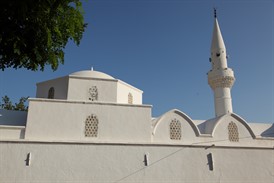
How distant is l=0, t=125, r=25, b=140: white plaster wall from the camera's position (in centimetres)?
1171

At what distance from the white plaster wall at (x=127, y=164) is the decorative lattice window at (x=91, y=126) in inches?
24.0

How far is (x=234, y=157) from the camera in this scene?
13.8 m

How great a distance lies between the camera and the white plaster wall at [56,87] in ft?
46.1

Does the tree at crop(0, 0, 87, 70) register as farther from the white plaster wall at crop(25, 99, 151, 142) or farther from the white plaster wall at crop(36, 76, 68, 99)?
the white plaster wall at crop(36, 76, 68, 99)

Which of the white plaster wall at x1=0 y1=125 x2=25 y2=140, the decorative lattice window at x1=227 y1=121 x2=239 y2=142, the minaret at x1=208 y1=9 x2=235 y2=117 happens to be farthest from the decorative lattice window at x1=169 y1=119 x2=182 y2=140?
the white plaster wall at x1=0 y1=125 x2=25 y2=140

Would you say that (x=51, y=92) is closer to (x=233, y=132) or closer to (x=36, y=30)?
(x=36, y=30)

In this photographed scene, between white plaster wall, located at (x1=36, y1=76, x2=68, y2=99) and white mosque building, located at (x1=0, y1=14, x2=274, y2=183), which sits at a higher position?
white plaster wall, located at (x1=36, y1=76, x2=68, y2=99)

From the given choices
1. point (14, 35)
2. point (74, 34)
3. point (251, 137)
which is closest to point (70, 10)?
point (74, 34)

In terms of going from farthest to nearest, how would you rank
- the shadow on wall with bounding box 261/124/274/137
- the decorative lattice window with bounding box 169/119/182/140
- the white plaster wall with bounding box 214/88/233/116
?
the white plaster wall with bounding box 214/88/233/116
the shadow on wall with bounding box 261/124/274/137
the decorative lattice window with bounding box 169/119/182/140

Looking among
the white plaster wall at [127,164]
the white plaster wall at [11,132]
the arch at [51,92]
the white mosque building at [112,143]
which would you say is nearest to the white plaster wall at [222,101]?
the white mosque building at [112,143]

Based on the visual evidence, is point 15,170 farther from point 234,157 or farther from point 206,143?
point 234,157

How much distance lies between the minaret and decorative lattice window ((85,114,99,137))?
969 centimetres

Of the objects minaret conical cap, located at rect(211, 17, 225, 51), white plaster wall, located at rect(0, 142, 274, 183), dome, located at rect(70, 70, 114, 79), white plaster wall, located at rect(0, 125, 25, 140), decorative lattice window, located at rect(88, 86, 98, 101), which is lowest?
white plaster wall, located at rect(0, 142, 274, 183)

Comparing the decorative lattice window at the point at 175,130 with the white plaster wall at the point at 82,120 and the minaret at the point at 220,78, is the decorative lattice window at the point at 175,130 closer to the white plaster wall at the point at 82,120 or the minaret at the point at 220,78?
the white plaster wall at the point at 82,120
